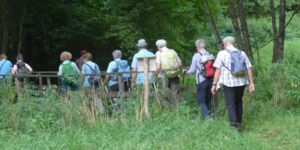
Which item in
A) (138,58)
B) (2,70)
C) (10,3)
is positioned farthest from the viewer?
(10,3)

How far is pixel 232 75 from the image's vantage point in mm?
9398

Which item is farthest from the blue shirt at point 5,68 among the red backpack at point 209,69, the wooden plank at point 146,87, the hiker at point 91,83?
the red backpack at point 209,69

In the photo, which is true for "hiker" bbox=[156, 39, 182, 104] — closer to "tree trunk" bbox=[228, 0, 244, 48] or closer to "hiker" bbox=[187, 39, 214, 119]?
"hiker" bbox=[187, 39, 214, 119]

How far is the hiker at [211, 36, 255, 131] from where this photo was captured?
9383 mm

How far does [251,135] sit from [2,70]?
7.33m

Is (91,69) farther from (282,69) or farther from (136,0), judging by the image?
(136,0)

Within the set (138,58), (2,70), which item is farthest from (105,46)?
(138,58)

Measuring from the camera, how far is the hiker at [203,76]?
33.3 feet

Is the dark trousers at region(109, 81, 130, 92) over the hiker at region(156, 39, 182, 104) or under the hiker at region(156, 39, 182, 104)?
under

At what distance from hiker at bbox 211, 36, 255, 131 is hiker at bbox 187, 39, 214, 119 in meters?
0.58

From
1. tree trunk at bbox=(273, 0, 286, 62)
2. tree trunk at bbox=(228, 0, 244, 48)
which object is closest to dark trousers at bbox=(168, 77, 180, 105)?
tree trunk at bbox=(228, 0, 244, 48)

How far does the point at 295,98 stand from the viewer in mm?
10914

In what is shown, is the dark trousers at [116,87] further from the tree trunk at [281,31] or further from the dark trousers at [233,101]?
the tree trunk at [281,31]

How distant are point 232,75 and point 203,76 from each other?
94cm
